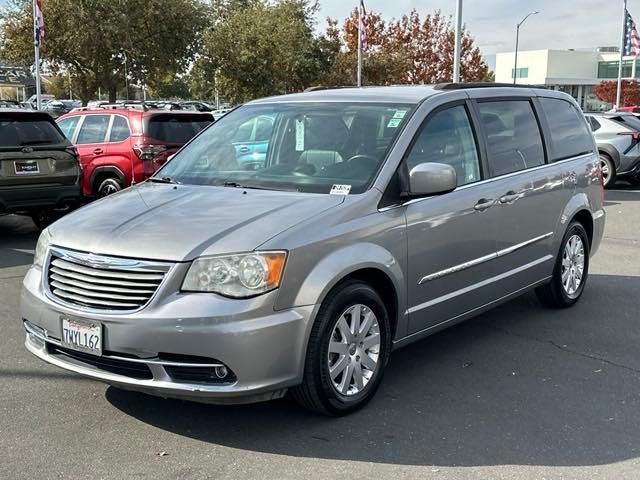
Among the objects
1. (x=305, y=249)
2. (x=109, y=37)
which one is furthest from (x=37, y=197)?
(x=109, y=37)

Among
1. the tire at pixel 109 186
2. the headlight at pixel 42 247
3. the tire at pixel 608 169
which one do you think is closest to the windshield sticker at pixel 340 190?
the headlight at pixel 42 247

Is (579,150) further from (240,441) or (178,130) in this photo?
(178,130)

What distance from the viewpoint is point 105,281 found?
366 centimetres

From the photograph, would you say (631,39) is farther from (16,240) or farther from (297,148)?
(297,148)

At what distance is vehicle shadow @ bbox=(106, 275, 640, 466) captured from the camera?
369 centimetres

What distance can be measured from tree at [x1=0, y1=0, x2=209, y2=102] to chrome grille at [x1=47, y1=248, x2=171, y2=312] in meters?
27.2

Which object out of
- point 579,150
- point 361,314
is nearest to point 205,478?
point 361,314

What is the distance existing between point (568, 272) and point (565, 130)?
1.22m

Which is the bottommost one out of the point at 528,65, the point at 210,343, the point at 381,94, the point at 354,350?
the point at 354,350

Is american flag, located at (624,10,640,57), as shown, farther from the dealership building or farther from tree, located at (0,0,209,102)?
the dealership building

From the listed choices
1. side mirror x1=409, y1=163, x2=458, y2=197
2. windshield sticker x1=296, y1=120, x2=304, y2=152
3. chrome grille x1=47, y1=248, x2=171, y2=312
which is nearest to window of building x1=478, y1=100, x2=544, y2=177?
side mirror x1=409, y1=163, x2=458, y2=197

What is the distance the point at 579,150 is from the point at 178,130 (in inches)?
257

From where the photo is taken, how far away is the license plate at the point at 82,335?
3621 millimetres

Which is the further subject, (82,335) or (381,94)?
(381,94)
